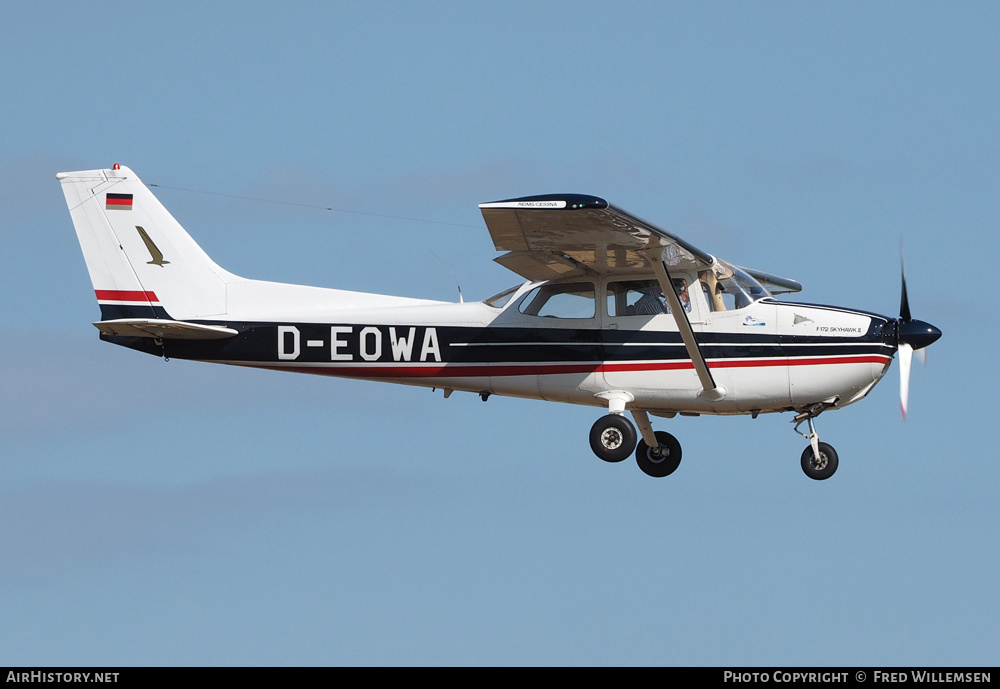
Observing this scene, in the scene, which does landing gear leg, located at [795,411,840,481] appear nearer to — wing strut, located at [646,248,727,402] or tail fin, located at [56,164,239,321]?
wing strut, located at [646,248,727,402]

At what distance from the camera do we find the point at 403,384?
20844 mm

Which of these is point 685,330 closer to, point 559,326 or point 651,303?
point 651,303

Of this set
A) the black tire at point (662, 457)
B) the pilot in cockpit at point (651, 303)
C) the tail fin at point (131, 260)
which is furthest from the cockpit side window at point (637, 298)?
the tail fin at point (131, 260)

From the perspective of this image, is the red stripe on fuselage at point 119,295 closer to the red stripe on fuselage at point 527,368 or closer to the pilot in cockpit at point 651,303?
the red stripe on fuselage at point 527,368

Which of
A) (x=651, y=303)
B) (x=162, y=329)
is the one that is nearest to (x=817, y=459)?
(x=651, y=303)

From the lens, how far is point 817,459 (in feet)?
63.5

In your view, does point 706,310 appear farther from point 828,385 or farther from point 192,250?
point 192,250

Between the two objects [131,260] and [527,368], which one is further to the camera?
[131,260]

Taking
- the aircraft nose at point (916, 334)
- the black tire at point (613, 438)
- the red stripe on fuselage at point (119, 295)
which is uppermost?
the red stripe on fuselage at point (119, 295)

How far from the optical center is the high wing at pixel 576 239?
1719 centimetres

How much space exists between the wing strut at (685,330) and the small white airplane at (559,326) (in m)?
0.02

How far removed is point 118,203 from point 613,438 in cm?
749

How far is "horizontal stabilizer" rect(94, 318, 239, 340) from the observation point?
20422mm
